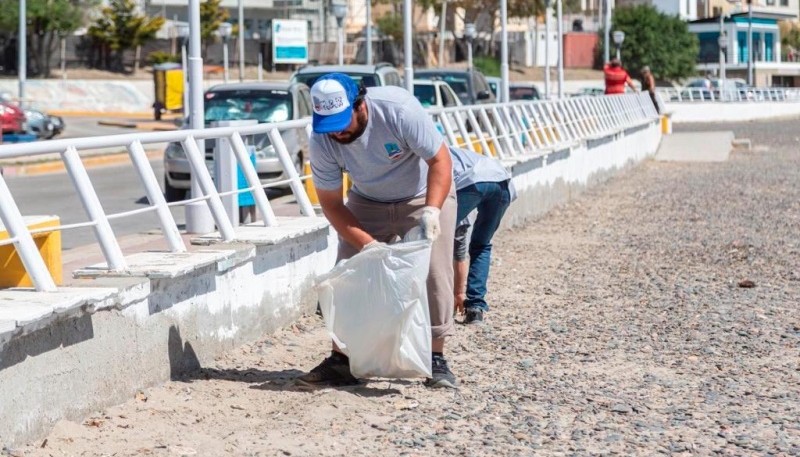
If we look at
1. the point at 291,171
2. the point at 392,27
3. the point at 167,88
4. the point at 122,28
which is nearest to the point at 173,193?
the point at 291,171

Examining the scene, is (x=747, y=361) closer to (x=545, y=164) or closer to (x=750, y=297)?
(x=750, y=297)

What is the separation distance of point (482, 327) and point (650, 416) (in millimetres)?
2678

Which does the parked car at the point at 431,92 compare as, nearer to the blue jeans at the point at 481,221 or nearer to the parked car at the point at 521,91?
the blue jeans at the point at 481,221

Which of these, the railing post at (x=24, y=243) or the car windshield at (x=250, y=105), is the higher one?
the car windshield at (x=250, y=105)

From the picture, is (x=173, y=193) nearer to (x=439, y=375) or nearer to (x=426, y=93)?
(x=426, y=93)

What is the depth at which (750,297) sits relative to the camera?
10609 millimetres

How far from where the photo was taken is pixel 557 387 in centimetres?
731

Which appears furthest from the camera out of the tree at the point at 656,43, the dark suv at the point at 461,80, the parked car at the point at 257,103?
the tree at the point at 656,43

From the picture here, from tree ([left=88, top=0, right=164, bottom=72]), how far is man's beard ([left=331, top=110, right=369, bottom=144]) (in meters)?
58.5

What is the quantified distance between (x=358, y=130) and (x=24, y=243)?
1.58 m

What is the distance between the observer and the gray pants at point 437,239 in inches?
280

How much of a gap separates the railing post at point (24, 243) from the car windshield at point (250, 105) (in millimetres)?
14020

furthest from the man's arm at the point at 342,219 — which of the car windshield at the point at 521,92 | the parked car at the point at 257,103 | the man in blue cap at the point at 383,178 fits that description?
the car windshield at the point at 521,92

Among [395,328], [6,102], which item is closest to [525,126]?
[395,328]
